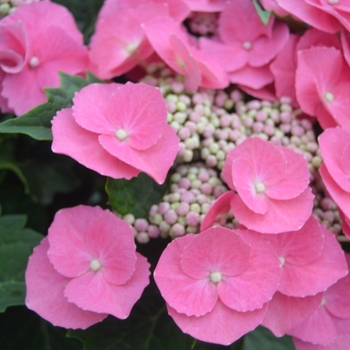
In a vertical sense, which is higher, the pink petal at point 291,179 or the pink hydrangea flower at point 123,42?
the pink hydrangea flower at point 123,42

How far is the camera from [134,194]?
71 centimetres

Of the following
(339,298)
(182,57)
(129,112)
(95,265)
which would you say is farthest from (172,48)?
(339,298)

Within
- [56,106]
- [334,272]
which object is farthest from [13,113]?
[334,272]

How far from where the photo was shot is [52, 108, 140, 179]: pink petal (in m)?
0.61

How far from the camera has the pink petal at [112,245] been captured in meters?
0.63

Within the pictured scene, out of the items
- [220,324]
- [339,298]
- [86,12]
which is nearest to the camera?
[220,324]

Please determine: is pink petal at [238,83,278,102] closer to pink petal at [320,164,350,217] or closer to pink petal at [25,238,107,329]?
pink petal at [320,164,350,217]

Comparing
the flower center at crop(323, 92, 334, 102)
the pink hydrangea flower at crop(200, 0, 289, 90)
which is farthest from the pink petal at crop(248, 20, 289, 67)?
the flower center at crop(323, 92, 334, 102)

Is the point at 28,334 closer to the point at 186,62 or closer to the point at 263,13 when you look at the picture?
the point at 186,62

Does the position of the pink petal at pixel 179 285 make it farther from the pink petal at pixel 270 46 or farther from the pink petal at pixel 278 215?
the pink petal at pixel 270 46

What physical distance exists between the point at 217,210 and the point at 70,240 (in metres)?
0.20

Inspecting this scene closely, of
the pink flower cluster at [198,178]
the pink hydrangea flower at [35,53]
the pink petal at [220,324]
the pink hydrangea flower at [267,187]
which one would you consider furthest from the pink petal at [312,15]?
the pink petal at [220,324]

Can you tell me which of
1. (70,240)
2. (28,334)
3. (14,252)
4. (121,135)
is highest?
(121,135)

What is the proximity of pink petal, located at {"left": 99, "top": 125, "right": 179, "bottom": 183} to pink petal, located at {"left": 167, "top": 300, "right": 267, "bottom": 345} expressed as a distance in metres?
0.17
